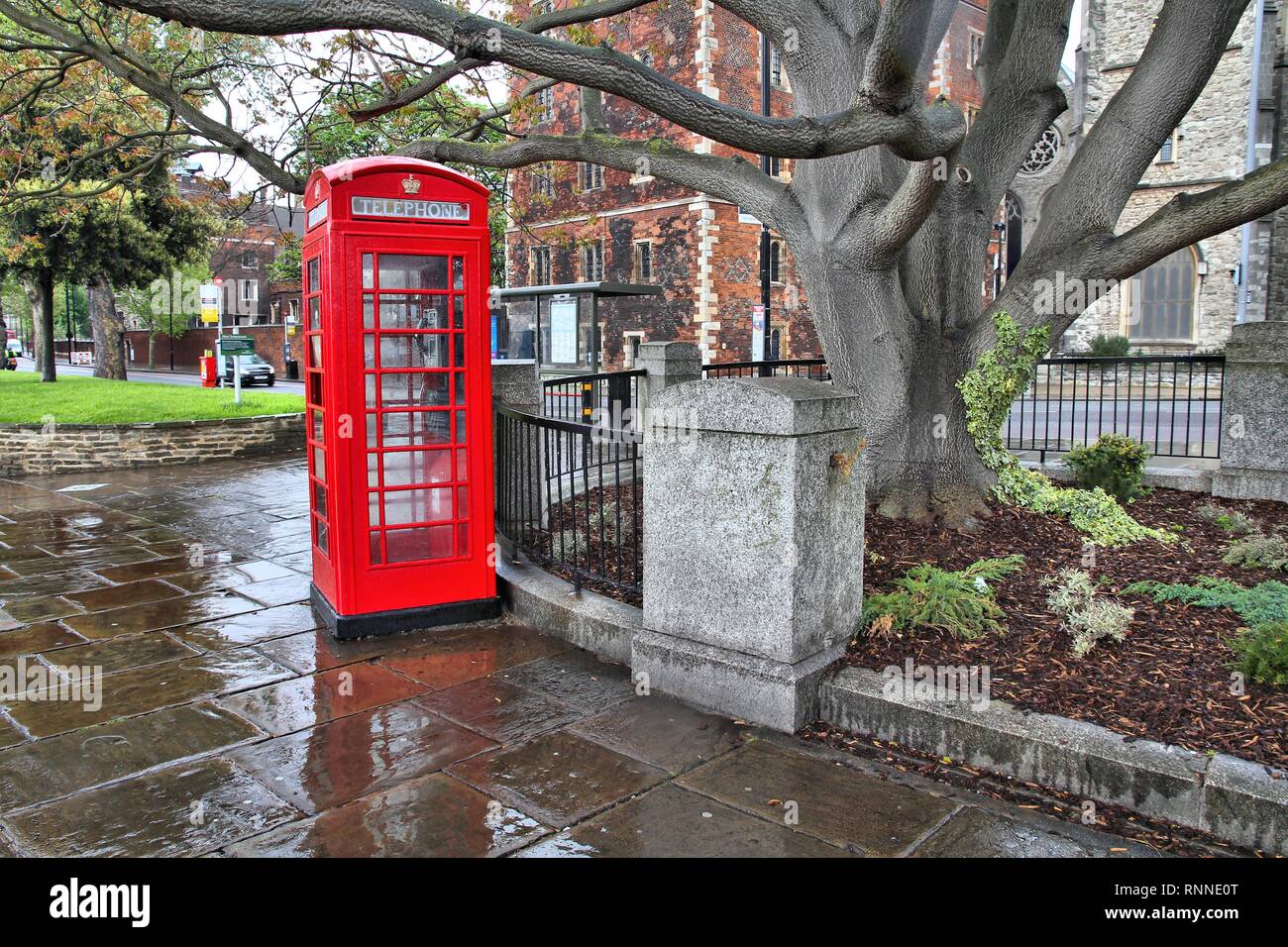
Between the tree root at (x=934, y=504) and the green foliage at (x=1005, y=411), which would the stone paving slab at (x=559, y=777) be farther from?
the green foliage at (x=1005, y=411)

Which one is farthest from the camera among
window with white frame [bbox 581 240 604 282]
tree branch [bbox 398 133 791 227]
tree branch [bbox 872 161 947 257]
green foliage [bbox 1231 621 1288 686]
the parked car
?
the parked car

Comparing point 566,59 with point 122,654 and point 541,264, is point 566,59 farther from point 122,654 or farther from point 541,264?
point 541,264

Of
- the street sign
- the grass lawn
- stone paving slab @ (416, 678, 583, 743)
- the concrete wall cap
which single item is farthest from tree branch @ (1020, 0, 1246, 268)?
the street sign

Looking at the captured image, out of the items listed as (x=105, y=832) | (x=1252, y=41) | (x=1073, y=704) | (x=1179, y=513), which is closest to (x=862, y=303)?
(x=1179, y=513)

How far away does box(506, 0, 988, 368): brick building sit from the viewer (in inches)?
1293

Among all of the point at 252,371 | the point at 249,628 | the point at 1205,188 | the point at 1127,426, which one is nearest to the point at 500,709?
the point at 249,628

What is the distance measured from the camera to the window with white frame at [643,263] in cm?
3559

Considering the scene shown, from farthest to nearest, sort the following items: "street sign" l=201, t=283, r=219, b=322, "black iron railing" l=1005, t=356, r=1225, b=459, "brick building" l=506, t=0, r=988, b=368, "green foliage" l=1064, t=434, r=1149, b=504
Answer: "brick building" l=506, t=0, r=988, b=368 < "street sign" l=201, t=283, r=219, b=322 < "black iron railing" l=1005, t=356, r=1225, b=459 < "green foliage" l=1064, t=434, r=1149, b=504

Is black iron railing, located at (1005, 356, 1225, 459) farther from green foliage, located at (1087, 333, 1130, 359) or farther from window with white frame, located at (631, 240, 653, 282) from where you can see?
window with white frame, located at (631, 240, 653, 282)

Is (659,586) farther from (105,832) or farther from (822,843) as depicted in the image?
(105,832)

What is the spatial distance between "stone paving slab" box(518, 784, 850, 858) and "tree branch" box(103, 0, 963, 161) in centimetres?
315

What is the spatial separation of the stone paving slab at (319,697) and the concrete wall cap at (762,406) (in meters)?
2.16

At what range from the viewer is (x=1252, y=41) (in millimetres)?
31875

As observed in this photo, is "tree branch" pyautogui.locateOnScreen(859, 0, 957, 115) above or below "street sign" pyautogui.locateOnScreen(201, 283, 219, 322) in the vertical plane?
below
